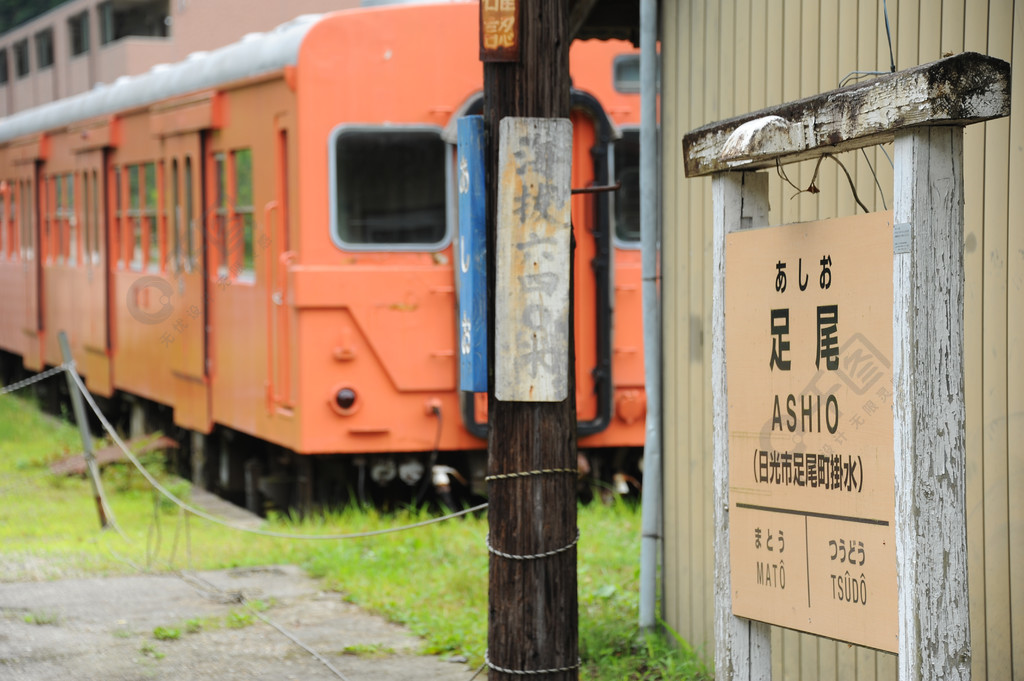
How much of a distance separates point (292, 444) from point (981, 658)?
5.74 m

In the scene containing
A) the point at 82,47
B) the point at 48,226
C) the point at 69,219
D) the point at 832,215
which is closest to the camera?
the point at 832,215

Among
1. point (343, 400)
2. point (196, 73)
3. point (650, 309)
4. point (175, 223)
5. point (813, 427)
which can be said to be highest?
point (196, 73)

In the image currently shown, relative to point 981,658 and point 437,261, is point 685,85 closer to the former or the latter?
point 981,658

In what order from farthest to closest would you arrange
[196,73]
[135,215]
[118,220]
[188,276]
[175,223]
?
[118,220] → [135,215] → [175,223] → [188,276] → [196,73]

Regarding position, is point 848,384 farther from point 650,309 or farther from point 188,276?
point 188,276

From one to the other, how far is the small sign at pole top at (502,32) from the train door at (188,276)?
669 cm

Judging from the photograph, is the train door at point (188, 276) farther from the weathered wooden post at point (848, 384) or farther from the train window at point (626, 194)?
the weathered wooden post at point (848, 384)

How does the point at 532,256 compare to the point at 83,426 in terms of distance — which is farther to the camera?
the point at 83,426

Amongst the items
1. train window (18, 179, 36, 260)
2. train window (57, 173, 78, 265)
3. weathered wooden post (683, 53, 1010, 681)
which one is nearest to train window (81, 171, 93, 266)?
train window (57, 173, 78, 265)

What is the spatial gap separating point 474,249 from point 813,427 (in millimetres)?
1567

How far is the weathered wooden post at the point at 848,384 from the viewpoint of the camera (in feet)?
10.5

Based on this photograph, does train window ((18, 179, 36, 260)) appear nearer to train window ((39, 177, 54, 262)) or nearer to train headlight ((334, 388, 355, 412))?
train window ((39, 177, 54, 262))

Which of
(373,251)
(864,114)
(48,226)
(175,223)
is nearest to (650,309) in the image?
(864,114)

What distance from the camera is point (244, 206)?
10234mm
